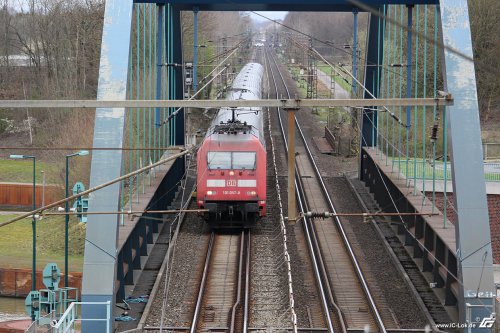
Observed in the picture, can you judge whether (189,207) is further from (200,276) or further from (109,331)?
(109,331)

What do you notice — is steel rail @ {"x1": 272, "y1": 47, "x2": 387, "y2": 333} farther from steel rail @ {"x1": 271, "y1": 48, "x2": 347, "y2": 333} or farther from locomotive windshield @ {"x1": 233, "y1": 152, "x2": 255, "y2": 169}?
locomotive windshield @ {"x1": 233, "y1": 152, "x2": 255, "y2": 169}

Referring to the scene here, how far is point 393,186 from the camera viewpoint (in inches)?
922

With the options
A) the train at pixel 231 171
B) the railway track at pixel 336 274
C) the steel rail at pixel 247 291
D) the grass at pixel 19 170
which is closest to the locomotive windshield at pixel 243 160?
the train at pixel 231 171

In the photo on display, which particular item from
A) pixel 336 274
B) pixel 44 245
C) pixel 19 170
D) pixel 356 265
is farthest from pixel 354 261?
pixel 19 170

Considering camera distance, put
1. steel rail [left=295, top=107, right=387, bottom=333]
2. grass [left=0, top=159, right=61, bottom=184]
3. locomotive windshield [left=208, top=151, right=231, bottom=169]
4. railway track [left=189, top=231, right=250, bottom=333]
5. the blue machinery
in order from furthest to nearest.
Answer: grass [left=0, top=159, right=61, bottom=184], locomotive windshield [left=208, top=151, right=231, bottom=169], railway track [left=189, top=231, right=250, bottom=333], steel rail [left=295, top=107, right=387, bottom=333], the blue machinery

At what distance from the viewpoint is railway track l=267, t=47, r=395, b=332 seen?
53.6ft

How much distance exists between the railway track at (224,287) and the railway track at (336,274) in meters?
1.59

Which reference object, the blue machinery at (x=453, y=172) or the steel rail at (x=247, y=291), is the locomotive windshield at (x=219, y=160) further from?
the blue machinery at (x=453, y=172)

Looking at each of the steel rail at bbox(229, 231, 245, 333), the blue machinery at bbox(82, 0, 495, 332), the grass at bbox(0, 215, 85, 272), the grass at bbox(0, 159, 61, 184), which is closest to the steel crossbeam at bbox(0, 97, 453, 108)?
the blue machinery at bbox(82, 0, 495, 332)

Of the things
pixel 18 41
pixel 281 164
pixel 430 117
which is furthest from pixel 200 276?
pixel 18 41

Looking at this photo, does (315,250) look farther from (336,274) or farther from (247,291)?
(247,291)

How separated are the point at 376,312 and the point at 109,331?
5174 millimetres

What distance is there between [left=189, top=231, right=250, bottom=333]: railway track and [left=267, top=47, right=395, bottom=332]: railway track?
159cm

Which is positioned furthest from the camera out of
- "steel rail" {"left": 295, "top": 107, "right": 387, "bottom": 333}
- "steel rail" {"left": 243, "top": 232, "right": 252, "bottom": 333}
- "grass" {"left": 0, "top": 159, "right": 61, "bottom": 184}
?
"grass" {"left": 0, "top": 159, "right": 61, "bottom": 184}
